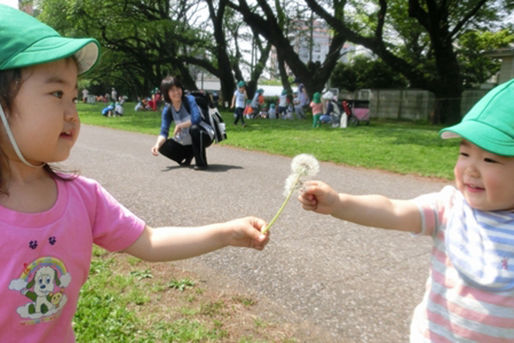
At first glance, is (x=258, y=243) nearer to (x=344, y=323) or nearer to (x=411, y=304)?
(x=344, y=323)

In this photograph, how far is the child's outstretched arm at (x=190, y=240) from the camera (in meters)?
1.81

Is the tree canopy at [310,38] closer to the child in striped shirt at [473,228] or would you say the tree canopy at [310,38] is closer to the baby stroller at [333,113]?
the baby stroller at [333,113]

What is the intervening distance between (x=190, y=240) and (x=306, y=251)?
2.35 meters

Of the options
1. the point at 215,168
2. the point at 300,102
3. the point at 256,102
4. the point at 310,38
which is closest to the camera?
the point at 215,168

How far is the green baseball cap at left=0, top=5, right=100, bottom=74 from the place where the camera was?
53.2 inches

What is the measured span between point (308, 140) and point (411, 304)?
9.13 m

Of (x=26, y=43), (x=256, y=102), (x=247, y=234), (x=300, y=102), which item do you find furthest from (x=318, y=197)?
(x=256, y=102)

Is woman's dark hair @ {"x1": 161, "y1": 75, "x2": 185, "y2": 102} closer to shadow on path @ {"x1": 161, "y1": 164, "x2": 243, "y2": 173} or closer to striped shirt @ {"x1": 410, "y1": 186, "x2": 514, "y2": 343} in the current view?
shadow on path @ {"x1": 161, "y1": 164, "x2": 243, "y2": 173}

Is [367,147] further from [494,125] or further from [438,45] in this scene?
[438,45]

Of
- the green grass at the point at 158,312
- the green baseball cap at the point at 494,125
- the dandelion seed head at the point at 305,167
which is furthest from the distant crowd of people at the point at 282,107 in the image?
the green baseball cap at the point at 494,125

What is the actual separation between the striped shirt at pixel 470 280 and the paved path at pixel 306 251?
934mm

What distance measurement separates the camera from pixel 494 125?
5.30 feet

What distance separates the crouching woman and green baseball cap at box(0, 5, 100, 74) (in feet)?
20.5

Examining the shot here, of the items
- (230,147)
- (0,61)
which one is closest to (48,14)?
(230,147)
